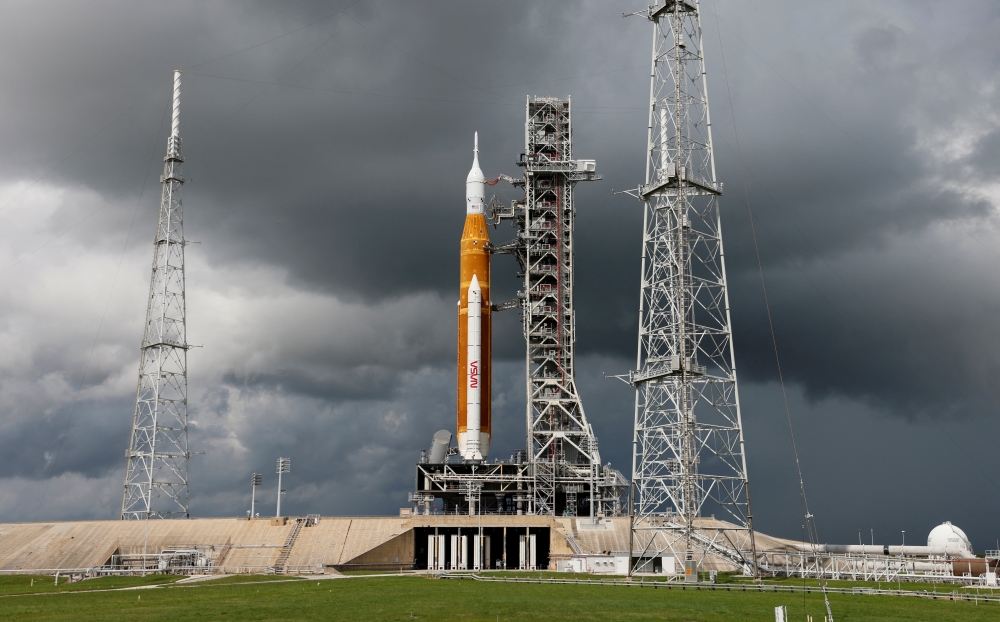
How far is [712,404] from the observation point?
6781 cm

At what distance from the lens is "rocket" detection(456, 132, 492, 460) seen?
10025 centimetres

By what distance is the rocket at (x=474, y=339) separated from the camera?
100250 mm

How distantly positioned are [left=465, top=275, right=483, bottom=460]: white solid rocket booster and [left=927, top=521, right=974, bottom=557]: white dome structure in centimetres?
4150

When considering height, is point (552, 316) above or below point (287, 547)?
above

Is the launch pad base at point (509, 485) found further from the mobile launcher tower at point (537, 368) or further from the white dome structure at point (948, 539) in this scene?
the white dome structure at point (948, 539)

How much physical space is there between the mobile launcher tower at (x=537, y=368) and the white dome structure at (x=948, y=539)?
29.0 m

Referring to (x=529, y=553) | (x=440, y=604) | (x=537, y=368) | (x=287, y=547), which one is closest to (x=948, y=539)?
(x=529, y=553)

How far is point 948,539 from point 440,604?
5227 cm

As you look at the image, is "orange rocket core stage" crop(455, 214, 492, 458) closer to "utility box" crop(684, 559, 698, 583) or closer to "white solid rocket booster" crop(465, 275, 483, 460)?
"white solid rocket booster" crop(465, 275, 483, 460)

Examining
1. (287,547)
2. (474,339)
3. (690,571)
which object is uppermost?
(474,339)

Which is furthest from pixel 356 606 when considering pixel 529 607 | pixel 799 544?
pixel 799 544

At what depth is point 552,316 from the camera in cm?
10475

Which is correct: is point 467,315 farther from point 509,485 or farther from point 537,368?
point 509,485

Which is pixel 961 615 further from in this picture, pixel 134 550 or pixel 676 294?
pixel 134 550
